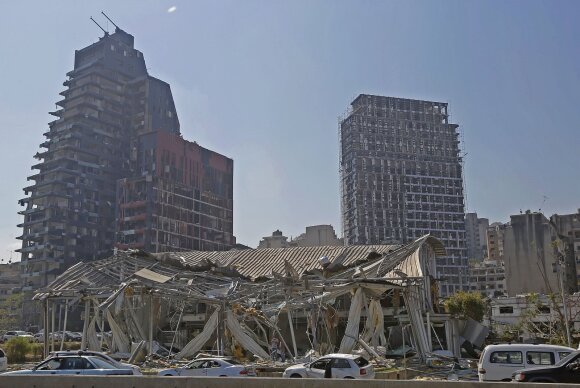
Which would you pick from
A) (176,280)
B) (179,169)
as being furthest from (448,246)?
(176,280)

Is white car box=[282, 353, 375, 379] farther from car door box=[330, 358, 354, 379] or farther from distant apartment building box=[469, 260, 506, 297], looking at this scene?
distant apartment building box=[469, 260, 506, 297]

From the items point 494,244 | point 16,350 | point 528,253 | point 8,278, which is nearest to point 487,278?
point 494,244

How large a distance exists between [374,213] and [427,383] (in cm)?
13211

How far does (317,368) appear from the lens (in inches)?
901

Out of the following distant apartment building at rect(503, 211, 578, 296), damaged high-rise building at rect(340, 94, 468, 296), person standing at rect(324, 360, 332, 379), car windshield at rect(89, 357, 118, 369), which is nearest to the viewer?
car windshield at rect(89, 357, 118, 369)

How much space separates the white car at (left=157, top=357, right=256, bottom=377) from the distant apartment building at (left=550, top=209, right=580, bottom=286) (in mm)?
81246

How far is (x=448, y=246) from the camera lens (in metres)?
141

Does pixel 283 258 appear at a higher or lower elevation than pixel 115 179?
lower

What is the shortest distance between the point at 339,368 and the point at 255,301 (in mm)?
15120

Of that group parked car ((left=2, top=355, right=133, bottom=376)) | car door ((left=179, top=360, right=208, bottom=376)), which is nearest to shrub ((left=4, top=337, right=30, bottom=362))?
car door ((left=179, top=360, right=208, bottom=376))

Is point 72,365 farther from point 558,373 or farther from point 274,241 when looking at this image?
point 274,241

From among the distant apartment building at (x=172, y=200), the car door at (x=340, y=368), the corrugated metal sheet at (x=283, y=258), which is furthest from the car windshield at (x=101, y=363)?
the distant apartment building at (x=172, y=200)

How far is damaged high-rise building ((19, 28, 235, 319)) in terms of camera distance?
117750 mm

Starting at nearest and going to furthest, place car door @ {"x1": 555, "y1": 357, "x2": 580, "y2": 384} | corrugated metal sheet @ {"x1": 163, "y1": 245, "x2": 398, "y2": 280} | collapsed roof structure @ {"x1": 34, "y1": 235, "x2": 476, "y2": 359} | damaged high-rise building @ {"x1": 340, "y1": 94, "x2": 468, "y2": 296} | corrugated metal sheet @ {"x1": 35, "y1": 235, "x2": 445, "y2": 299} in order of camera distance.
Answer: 1. car door @ {"x1": 555, "y1": 357, "x2": 580, "y2": 384}
2. collapsed roof structure @ {"x1": 34, "y1": 235, "x2": 476, "y2": 359}
3. corrugated metal sheet @ {"x1": 35, "y1": 235, "x2": 445, "y2": 299}
4. corrugated metal sheet @ {"x1": 163, "y1": 245, "x2": 398, "y2": 280}
5. damaged high-rise building @ {"x1": 340, "y1": 94, "x2": 468, "y2": 296}
